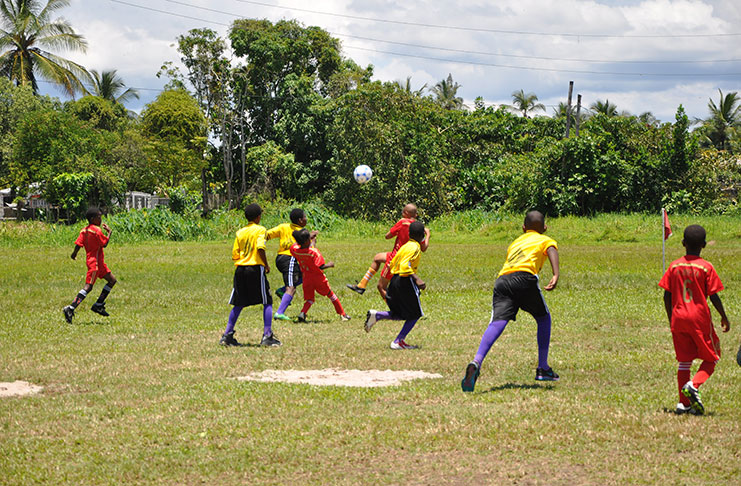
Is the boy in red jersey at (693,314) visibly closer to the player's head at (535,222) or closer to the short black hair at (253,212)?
the player's head at (535,222)

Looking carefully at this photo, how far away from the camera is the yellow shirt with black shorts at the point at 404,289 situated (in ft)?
31.7

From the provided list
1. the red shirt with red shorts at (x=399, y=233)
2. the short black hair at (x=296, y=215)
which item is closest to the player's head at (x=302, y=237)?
the short black hair at (x=296, y=215)

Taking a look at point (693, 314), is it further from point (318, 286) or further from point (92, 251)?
point (92, 251)

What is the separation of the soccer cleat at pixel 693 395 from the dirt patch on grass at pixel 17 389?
18.8 ft

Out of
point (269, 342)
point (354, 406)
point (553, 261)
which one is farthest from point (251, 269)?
point (553, 261)

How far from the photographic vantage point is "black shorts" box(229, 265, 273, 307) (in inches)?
386

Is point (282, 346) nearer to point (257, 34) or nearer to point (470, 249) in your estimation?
point (470, 249)

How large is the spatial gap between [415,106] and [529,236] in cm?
3564

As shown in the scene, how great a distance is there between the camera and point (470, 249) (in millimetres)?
28484

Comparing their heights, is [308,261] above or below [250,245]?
below

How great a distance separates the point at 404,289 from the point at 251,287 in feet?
6.09

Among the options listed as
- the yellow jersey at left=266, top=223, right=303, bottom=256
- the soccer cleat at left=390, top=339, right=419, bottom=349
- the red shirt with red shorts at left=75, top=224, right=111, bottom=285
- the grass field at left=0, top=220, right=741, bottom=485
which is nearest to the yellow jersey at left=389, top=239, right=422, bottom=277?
the soccer cleat at left=390, top=339, right=419, bottom=349

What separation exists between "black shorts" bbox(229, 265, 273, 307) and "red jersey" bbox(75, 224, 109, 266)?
3.74 meters

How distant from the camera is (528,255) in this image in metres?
7.56
